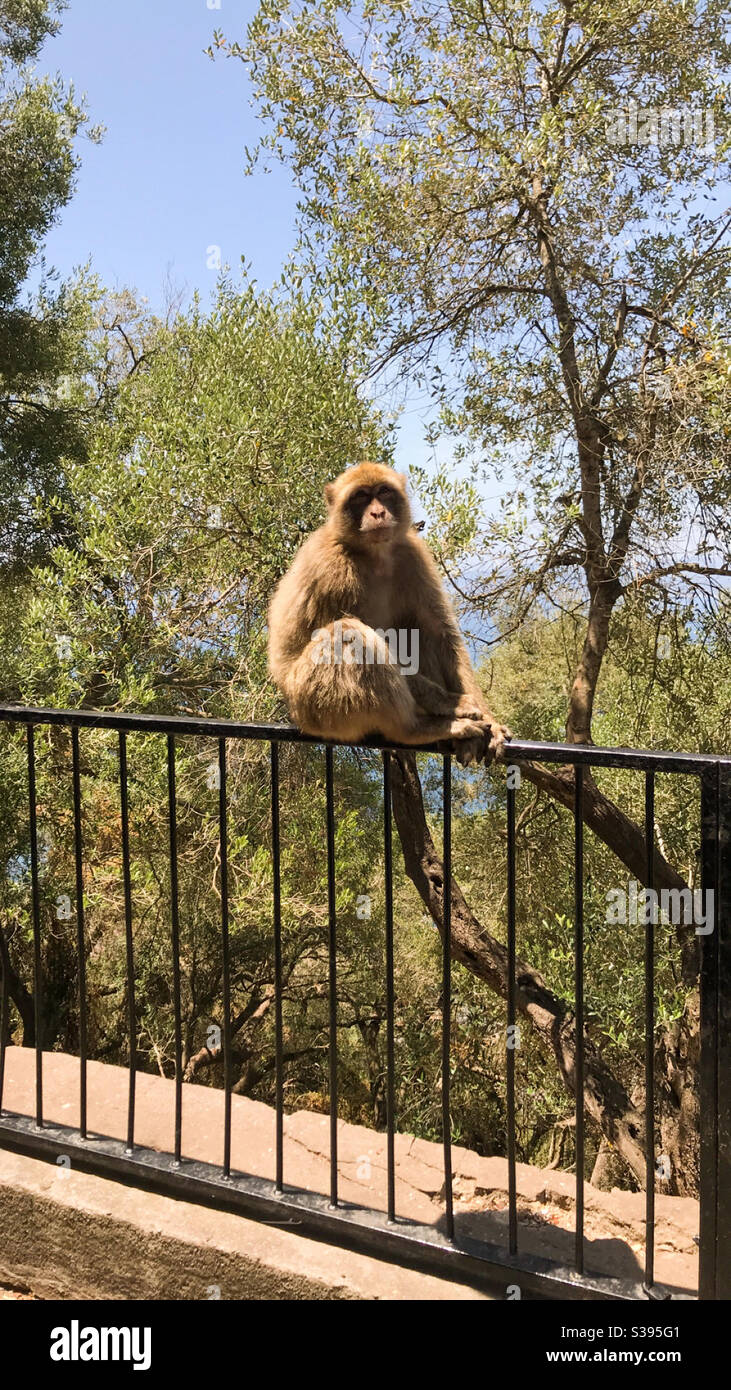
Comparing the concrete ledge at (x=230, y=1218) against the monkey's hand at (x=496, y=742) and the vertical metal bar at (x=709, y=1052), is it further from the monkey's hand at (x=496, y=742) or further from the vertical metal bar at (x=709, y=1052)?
the monkey's hand at (x=496, y=742)

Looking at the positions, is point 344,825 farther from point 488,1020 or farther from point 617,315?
point 617,315

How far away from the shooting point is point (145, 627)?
818 centimetres

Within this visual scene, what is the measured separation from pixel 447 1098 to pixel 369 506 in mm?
2199

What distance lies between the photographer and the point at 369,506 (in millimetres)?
3842

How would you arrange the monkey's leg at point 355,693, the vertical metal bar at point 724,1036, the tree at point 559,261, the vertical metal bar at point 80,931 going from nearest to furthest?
the vertical metal bar at point 724,1036 → the vertical metal bar at point 80,931 → the monkey's leg at point 355,693 → the tree at point 559,261

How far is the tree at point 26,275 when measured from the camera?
455 inches

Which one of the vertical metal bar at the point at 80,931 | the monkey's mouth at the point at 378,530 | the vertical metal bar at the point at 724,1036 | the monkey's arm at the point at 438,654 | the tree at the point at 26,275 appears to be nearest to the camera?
the vertical metal bar at the point at 724,1036

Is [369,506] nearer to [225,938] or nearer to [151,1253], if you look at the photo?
[225,938]

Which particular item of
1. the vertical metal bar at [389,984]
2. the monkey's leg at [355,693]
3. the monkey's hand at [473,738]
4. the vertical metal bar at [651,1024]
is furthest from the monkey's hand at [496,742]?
the vertical metal bar at [651,1024]

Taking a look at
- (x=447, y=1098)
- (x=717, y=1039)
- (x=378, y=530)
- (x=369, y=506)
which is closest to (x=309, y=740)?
(x=447, y=1098)

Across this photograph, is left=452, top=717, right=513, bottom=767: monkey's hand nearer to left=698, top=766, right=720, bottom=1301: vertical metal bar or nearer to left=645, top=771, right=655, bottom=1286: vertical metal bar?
left=645, top=771, right=655, bottom=1286: vertical metal bar

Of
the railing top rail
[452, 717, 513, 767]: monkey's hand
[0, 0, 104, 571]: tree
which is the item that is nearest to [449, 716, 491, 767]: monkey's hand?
[452, 717, 513, 767]: monkey's hand

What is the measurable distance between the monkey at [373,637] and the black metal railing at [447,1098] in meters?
0.42

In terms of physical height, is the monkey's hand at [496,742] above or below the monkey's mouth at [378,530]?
below
